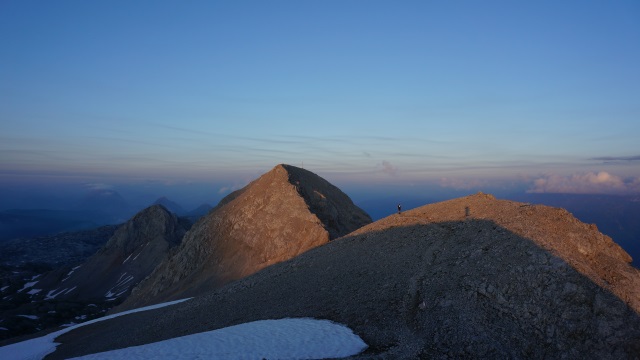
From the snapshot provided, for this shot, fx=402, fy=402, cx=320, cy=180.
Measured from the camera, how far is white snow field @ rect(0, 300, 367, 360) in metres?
17.4

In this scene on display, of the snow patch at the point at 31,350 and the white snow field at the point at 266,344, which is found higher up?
the white snow field at the point at 266,344

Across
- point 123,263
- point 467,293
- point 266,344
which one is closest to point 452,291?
point 467,293

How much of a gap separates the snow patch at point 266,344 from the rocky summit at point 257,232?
27.8m

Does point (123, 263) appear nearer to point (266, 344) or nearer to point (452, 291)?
point (266, 344)

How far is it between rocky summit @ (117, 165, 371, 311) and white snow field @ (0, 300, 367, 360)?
2770cm

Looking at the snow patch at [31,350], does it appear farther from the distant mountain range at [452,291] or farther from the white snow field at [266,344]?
the white snow field at [266,344]

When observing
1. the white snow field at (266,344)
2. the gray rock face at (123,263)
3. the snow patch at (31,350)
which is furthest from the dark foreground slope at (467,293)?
the gray rock face at (123,263)

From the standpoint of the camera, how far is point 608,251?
21.7 m

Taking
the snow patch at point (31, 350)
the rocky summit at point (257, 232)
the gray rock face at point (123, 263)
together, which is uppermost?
the rocky summit at point (257, 232)

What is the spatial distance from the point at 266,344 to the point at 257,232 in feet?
121

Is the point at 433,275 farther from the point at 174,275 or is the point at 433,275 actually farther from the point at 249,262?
the point at 174,275

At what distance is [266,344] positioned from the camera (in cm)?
1856

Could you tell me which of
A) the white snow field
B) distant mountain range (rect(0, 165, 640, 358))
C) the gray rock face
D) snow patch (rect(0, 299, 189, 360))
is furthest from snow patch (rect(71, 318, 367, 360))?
the gray rock face

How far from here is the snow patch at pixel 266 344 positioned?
17.4m
